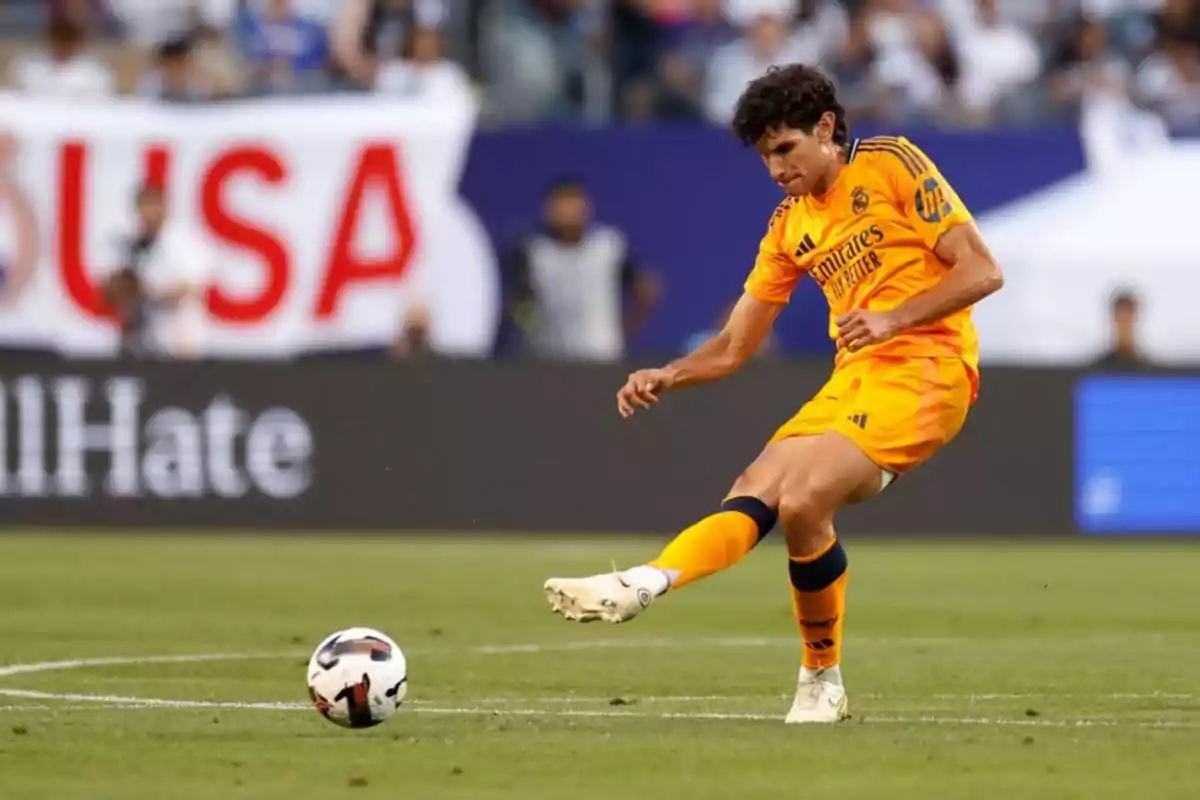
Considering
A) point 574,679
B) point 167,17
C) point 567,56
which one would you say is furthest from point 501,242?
point 574,679

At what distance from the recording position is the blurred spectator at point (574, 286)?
63.8 feet

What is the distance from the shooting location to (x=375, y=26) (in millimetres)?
20766

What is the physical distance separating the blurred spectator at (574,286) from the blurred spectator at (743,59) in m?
1.58

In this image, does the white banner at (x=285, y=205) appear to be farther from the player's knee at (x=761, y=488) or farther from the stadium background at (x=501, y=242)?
the player's knee at (x=761, y=488)

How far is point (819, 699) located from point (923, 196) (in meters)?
1.67

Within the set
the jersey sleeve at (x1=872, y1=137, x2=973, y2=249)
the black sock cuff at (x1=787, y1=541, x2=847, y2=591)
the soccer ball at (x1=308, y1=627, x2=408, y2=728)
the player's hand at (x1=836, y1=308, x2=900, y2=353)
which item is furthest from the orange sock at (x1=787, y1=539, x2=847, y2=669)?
the soccer ball at (x1=308, y1=627, x2=408, y2=728)

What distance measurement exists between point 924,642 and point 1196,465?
7923mm

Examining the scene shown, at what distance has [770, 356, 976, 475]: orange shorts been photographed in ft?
27.8

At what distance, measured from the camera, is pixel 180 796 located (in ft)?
21.6

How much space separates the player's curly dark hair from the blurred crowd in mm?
11937

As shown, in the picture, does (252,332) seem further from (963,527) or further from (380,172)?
(963,527)

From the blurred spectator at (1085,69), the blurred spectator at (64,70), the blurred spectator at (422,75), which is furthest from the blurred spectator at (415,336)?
the blurred spectator at (1085,69)

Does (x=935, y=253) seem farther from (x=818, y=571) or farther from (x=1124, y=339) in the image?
(x=1124, y=339)

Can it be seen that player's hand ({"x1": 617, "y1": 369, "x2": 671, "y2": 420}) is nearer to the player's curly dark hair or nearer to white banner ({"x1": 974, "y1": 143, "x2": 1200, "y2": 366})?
the player's curly dark hair
